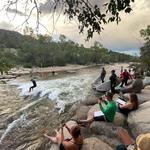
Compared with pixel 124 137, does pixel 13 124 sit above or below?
below

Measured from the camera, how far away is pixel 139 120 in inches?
470

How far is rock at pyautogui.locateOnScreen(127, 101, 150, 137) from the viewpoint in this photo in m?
11.4

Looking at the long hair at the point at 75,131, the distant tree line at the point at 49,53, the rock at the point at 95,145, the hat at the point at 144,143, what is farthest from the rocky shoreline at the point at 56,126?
the distant tree line at the point at 49,53

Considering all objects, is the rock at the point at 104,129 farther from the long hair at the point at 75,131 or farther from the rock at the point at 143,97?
the rock at the point at 143,97

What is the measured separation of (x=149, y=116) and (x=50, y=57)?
411ft

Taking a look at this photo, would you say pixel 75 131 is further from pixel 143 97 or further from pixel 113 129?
pixel 143 97

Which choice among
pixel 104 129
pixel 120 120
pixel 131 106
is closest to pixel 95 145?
pixel 104 129

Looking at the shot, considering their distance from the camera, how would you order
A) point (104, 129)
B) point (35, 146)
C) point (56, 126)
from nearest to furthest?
point (104, 129), point (35, 146), point (56, 126)

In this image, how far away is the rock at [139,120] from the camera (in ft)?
37.2

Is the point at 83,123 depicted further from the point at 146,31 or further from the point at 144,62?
the point at 146,31

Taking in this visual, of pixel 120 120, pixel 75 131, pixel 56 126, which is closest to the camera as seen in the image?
pixel 75 131

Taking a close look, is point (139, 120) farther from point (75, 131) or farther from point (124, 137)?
point (75, 131)

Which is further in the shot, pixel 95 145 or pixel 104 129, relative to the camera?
pixel 104 129

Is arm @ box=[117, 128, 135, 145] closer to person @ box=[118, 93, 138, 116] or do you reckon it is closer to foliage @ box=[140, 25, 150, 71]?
person @ box=[118, 93, 138, 116]
